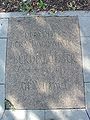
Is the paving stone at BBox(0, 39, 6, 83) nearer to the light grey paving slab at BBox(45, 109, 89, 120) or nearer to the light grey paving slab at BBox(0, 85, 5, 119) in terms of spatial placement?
the light grey paving slab at BBox(0, 85, 5, 119)

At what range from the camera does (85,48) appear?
5551mm

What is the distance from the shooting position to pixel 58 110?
5059mm

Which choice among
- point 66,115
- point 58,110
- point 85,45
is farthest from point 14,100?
point 85,45

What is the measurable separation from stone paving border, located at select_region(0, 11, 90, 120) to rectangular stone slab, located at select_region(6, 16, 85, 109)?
2.8 inches

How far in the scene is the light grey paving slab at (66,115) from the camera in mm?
4984

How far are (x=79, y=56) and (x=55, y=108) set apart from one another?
0.98m

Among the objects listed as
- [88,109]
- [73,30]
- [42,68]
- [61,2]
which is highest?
[61,2]

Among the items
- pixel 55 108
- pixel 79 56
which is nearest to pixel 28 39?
pixel 79 56

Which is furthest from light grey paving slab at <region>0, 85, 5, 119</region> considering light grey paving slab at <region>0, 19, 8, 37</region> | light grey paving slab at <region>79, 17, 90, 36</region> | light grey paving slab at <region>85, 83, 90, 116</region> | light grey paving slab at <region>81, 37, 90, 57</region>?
light grey paving slab at <region>79, 17, 90, 36</region>

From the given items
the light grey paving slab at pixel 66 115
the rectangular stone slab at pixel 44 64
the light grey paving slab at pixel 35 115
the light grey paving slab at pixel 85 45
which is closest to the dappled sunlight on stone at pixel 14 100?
the rectangular stone slab at pixel 44 64

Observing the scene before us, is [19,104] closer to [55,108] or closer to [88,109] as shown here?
[55,108]

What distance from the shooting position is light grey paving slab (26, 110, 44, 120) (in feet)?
16.4

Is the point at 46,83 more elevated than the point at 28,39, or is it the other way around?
the point at 28,39

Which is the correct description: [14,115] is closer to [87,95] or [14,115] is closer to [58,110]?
[58,110]
